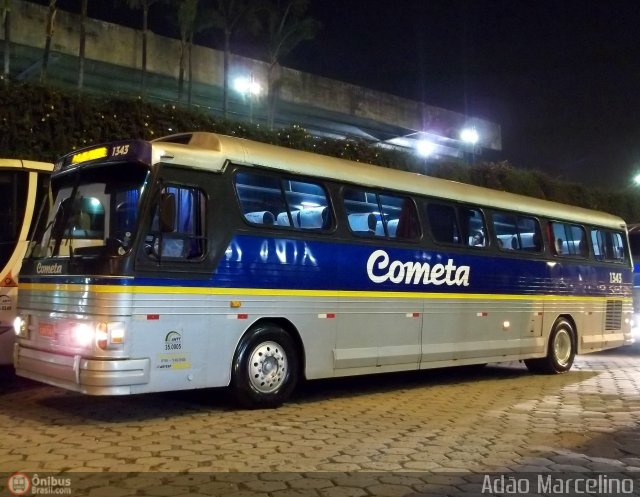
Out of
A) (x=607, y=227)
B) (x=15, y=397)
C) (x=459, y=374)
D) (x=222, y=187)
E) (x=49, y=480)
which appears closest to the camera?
(x=49, y=480)

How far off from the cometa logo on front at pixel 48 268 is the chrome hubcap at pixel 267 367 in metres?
2.36

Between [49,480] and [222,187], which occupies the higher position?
[222,187]

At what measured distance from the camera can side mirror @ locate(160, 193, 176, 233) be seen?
22.6 ft

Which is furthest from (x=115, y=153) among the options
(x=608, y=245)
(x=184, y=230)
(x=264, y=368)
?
(x=608, y=245)

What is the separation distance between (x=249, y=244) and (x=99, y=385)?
2.32 meters

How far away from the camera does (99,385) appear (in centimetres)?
649

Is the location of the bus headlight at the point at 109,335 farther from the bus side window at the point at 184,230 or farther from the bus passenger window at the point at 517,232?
the bus passenger window at the point at 517,232

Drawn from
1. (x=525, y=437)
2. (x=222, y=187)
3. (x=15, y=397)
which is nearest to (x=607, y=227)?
(x=525, y=437)

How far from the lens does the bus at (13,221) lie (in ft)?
28.5

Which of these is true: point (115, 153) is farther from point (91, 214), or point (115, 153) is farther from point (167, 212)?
point (167, 212)

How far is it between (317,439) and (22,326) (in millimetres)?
3817

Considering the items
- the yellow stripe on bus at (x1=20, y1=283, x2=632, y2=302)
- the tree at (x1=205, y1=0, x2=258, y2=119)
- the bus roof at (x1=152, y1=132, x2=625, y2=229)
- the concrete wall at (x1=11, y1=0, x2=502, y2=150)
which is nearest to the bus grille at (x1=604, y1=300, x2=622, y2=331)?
the bus roof at (x1=152, y1=132, x2=625, y2=229)

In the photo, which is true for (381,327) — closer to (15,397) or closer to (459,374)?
(459,374)

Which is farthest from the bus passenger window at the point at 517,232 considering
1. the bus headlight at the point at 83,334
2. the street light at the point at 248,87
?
the street light at the point at 248,87
